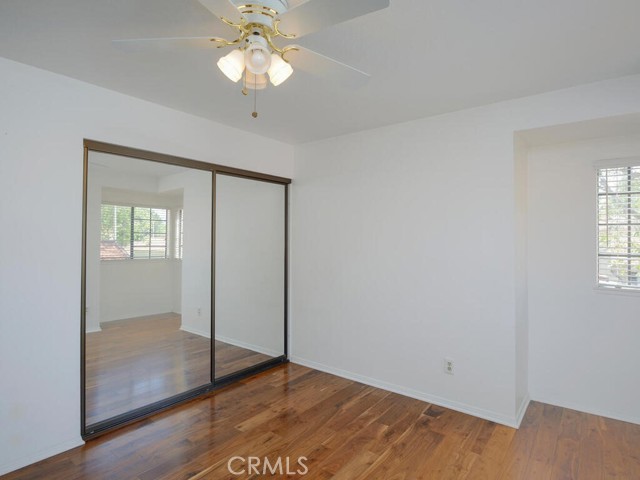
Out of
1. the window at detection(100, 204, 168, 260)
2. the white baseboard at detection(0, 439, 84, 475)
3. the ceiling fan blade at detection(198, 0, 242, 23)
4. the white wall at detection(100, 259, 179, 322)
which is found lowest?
the white baseboard at detection(0, 439, 84, 475)

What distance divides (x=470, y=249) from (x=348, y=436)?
172 cm

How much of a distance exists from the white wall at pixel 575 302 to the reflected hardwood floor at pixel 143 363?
2.89 meters

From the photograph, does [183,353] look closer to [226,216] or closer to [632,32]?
[226,216]

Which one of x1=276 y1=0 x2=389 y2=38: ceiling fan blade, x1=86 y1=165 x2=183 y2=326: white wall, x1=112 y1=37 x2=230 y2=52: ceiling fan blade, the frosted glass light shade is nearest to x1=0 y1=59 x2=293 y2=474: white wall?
x1=86 y1=165 x2=183 y2=326: white wall

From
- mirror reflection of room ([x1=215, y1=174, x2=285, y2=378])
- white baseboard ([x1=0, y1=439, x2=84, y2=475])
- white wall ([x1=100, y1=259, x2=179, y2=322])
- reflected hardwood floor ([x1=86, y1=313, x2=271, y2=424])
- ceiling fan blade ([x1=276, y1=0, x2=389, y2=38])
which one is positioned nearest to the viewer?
ceiling fan blade ([x1=276, y1=0, x2=389, y2=38])

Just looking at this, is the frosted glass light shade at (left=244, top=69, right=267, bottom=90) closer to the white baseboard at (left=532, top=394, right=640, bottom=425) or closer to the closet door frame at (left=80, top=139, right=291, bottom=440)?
the closet door frame at (left=80, top=139, right=291, bottom=440)

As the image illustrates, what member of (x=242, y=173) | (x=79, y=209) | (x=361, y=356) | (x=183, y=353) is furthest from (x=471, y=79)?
(x=183, y=353)

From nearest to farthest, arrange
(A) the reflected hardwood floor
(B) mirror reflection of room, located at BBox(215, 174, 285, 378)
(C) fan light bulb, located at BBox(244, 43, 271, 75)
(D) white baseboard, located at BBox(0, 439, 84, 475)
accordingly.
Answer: (C) fan light bulb, located at BBox(244, 43, 271, 75) → (D) white baseboard, located at BBox(0, 439, 84, 475) → (A) the reflected hardwood floor → (B) mirror reflection of room, located at BBox(215, 174, 285, 378)

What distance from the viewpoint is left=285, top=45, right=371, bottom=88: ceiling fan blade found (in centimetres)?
Answer: 150

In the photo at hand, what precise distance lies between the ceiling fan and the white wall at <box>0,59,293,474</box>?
132cm

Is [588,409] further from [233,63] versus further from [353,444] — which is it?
[233,63]

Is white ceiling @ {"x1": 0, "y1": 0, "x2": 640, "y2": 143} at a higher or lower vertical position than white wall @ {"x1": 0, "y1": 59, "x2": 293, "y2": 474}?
higher

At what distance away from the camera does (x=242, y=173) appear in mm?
3582

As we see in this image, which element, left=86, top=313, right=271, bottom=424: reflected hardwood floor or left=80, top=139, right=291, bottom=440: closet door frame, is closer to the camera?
left=80, top=139, right=291, bottom=440: closet door frame
